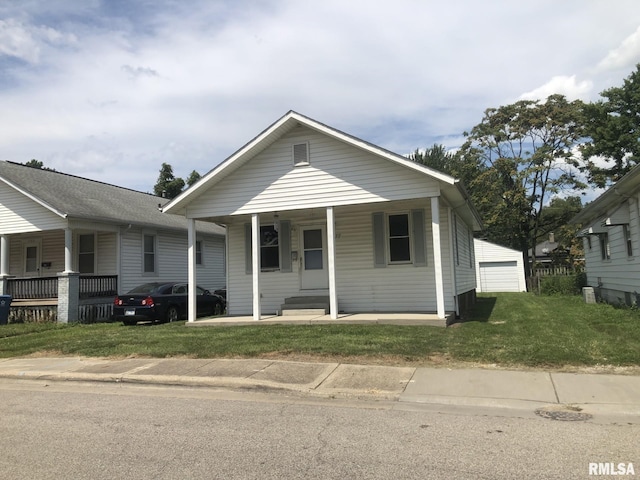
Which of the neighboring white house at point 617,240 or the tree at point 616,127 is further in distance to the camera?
the tree at point 616,127

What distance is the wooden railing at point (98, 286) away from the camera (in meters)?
18.4

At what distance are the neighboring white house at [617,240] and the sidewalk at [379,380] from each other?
6.70m

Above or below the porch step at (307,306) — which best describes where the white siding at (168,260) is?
above

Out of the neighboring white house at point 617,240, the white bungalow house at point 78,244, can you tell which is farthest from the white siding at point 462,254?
the white bungalow house at point 78,244

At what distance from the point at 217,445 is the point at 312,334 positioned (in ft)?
20.5

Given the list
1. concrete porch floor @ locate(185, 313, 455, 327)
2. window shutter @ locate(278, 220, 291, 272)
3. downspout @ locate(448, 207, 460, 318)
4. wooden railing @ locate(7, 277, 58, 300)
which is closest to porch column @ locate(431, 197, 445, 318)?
concrete porch floor @ locate(185, 313, 455, 327)

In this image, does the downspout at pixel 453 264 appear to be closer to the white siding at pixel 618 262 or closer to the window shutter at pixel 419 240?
the window shutter at pixel 419 240

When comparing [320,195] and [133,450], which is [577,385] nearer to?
[133,450]

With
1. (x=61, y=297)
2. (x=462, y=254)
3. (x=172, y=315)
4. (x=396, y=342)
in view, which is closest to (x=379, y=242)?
(x=462, y=254)

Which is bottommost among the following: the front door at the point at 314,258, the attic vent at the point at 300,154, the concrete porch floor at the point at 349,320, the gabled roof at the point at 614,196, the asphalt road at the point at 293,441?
the asphalt road at the point at 293,441

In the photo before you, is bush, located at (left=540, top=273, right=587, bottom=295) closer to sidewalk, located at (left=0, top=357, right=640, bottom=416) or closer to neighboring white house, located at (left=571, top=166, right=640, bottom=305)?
neighboring white house, located at (left=571, top=166, right=640, bottom=305)

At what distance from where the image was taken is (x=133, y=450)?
4.80 m

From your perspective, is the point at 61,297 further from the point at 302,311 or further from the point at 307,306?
the point at 307,306

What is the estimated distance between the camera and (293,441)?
4.95 m
